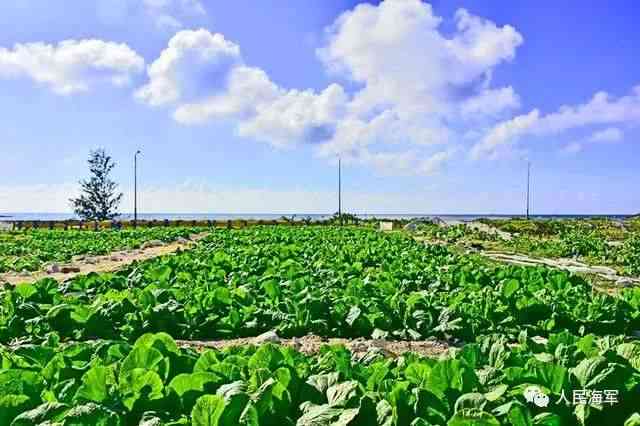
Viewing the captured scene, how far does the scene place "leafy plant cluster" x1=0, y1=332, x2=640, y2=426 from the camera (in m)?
2.41

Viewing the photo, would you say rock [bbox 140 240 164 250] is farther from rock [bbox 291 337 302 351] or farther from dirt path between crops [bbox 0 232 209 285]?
rock [bbox 291 337 302 351]

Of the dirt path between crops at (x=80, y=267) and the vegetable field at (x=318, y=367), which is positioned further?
the dirt path between crops at (x=80, y=267)

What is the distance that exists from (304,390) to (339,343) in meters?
3.16

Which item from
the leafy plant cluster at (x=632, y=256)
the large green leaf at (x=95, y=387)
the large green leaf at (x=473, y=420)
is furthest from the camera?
the leafy plant cluster at (x=632, y=256)

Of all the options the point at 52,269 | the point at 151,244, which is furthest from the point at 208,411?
the point at 151,244

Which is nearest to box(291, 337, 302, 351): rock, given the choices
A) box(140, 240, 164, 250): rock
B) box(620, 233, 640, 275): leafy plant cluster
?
box(620, 233, 640, 275): leafy plant cluster

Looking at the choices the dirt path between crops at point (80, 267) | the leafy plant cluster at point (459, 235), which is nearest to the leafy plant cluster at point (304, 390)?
the dirt path between crops at point (80, 267)

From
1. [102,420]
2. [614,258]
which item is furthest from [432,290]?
[614,258]

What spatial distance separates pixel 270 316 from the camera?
6.53 m

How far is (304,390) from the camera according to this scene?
9.07 ft

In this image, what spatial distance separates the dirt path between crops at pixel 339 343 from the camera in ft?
18.1

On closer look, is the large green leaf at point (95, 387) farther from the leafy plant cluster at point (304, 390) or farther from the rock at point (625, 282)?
the rock at point (625, 282)

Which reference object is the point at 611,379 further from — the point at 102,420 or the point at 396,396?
the point at 102,420

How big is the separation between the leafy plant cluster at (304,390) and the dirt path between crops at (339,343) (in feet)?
7.15
